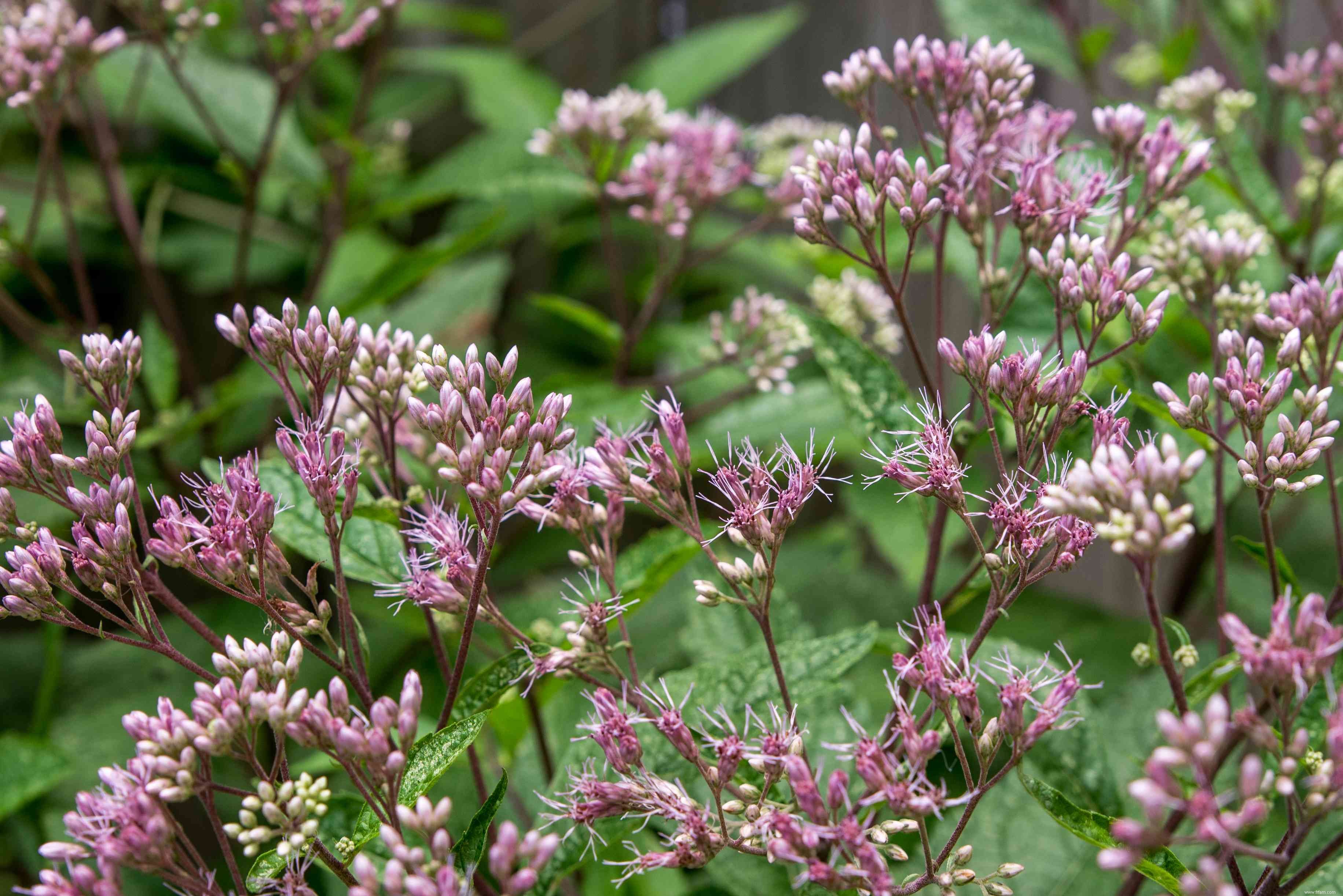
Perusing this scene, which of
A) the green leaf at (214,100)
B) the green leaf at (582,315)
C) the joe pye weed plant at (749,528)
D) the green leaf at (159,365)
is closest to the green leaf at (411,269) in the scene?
the joe pye weed plant at (749,528)

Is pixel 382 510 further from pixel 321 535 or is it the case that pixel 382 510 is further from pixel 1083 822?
pixel 1083 822

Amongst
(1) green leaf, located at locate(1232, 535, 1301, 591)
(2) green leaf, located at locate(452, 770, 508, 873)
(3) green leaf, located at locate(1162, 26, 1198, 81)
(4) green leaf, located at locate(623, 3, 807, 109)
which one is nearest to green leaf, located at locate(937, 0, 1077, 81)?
(3) green leaf, located at locate(1162, 26, 1198, 81)

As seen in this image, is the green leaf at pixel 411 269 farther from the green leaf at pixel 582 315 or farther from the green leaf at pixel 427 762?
the green leaf at pixel 427 762

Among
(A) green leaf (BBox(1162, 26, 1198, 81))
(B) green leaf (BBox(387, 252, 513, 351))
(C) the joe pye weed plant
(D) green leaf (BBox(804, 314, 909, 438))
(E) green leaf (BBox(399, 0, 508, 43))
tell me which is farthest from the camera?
(E) green leaf (BBox(399, 0, 508, 43))

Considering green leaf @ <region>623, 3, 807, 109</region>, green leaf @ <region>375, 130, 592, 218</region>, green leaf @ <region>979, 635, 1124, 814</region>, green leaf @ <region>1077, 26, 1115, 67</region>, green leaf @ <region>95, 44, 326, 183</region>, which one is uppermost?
green leaf @ <region>95, 44, 326, 183</region>

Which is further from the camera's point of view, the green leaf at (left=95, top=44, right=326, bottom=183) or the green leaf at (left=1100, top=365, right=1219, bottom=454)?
the green leaf at (left=95, top=44, right=326, bottom=183)

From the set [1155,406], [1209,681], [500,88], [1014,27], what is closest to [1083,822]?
[1209,681]

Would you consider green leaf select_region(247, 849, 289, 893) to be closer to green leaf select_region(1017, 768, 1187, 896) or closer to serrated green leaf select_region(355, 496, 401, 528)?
serrated green leaf select_region(355, 496, 401, 528)

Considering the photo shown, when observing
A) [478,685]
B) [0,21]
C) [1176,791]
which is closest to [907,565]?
[478,685]

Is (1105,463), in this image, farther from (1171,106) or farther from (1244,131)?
(1244,131)
